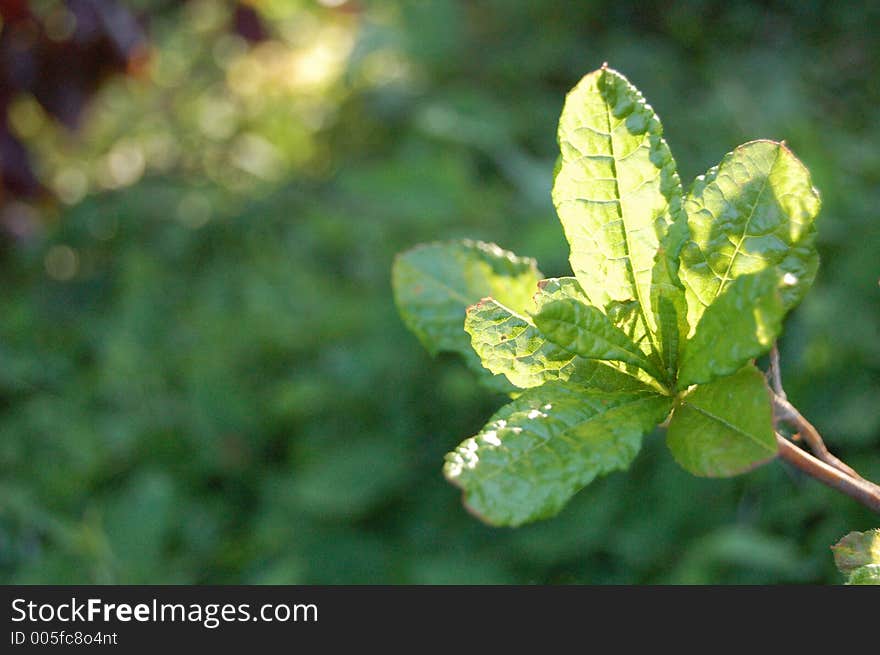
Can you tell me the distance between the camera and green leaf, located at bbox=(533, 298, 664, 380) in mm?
607

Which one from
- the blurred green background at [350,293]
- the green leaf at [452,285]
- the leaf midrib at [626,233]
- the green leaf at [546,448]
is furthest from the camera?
the blurred green background at [350,293]

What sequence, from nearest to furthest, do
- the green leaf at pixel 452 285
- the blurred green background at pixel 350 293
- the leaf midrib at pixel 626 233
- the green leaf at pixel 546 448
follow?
the green leaf at pixel 546 448, the leaf midrib at pixel 626 233, the green leaf at pixel 452 285, the blurred green background at pixel 350 293

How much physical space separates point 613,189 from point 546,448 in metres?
0.20

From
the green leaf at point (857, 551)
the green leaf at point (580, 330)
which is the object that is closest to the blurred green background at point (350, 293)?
the green leaf at point (857, 551)

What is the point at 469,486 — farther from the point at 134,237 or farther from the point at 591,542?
the point at 134,237

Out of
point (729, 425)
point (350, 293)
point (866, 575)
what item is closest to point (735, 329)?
point (729, 425)

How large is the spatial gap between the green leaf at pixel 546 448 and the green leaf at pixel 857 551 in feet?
0.49

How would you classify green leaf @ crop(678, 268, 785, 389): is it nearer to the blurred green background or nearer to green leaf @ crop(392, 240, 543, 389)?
green leaf @ crop(392, 240, 543, 389)

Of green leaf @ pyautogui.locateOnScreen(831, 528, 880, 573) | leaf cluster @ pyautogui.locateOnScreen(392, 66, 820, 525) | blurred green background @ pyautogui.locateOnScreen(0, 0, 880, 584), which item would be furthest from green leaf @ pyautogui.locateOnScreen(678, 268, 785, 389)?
blurred green background @ pyautogui.locateOnScreen(0, 0, 880, 584)

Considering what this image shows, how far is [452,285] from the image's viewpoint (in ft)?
2.53

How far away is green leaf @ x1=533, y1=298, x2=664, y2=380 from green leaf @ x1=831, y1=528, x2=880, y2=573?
195 mm

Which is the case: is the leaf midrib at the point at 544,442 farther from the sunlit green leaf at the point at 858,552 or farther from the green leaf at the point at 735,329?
the sunlit green leaf at the point at 858,552

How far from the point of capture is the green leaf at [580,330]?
607mm

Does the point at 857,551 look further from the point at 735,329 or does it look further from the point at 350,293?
the point at 350,293
